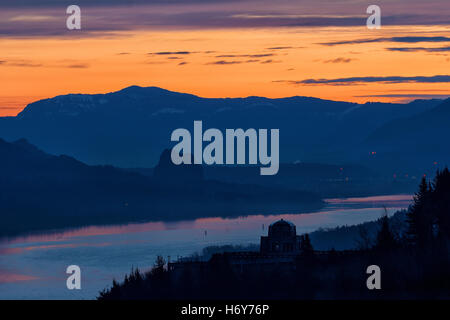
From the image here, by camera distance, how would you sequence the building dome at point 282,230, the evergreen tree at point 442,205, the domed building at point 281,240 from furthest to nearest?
the building dome at point 282,230, the domed building at point 281,240, the evergreen tree at point 442,205

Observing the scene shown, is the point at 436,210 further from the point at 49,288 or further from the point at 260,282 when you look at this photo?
the point at 49,288

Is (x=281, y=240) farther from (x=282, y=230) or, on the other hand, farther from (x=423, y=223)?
(x=423, y=223)

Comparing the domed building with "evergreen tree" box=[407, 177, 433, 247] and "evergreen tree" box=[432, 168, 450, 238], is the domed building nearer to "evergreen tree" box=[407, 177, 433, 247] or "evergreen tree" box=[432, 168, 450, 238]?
"evergreen tree" box=[407, 177, 433, 247]

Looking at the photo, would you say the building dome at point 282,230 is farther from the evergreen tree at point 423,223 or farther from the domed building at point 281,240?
the evergreen tree at point 423,223

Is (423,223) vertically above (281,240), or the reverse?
(281,240)

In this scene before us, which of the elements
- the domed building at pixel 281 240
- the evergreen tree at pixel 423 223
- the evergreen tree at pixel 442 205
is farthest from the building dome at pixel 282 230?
the evergreen tree at pixel 442 205

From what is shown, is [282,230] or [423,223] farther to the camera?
[282,230]

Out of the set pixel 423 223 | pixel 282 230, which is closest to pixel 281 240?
pixel 282 230
